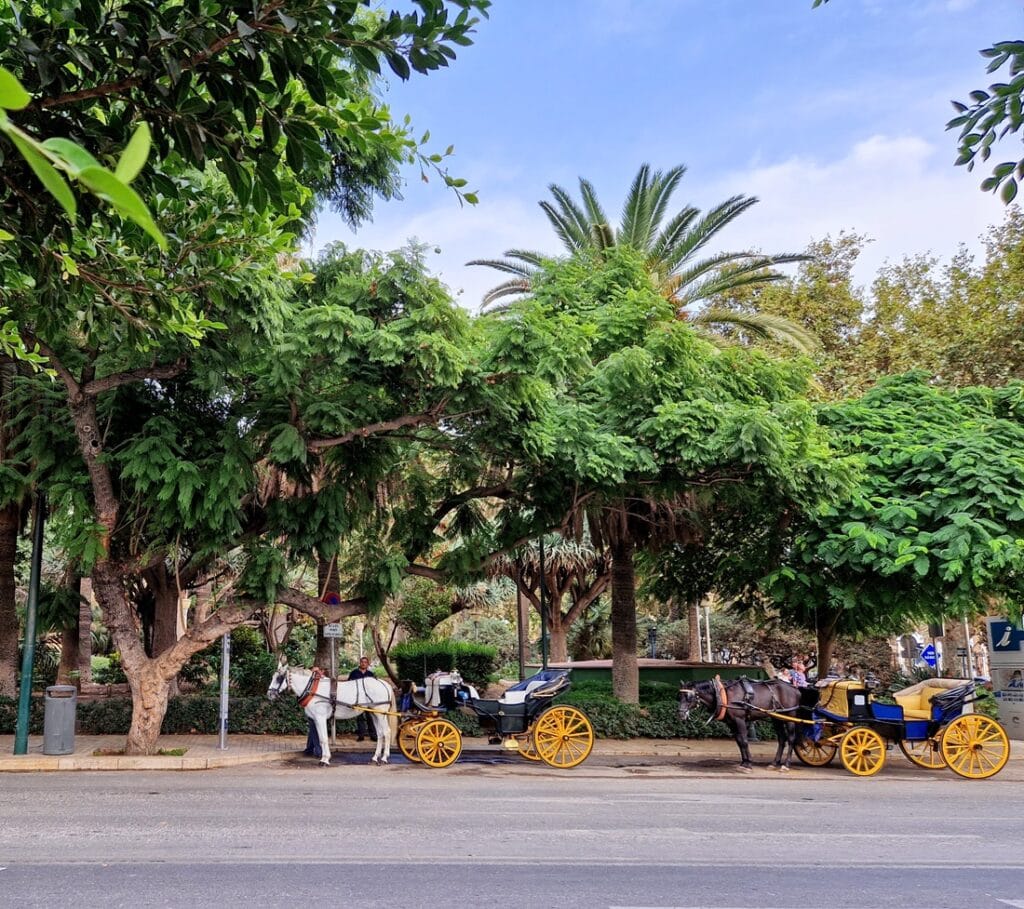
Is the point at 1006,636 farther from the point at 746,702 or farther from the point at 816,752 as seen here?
the point at 746,702

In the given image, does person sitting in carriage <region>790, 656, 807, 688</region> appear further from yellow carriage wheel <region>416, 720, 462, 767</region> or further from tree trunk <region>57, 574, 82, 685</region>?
tree trunk <region>57, 574, 82, 685</region>

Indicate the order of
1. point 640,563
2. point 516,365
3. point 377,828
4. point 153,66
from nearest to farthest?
point 153,66 → point 377,828 → point 516,365 → point 640,563

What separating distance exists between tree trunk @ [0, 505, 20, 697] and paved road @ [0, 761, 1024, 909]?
6123 millimetres

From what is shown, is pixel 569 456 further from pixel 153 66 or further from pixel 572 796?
pixel 153 66

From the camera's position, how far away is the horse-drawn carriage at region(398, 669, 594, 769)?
1519 centimetres

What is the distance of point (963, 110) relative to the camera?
423 cm

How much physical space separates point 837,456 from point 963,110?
554 inches

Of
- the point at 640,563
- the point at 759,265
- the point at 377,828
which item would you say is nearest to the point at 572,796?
the point at 377,828

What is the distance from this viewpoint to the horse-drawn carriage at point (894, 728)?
14750 mm

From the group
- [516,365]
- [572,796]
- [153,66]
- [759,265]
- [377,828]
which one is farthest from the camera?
[759,265]

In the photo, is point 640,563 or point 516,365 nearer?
point 516,365

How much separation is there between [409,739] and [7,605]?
31.5ft

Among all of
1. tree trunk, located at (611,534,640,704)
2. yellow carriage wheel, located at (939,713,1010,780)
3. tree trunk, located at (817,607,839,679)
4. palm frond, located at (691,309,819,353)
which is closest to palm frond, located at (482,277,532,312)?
palm frond, located at (691,309,819,353)

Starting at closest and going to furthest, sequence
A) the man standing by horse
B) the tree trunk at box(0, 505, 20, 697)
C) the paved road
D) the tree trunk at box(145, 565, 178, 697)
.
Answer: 1. the paved road
2. the man standing by horse
3. the tree trunk at box(0, 505, 20, 697)
4. the tree trunk at box(145, 565, 178, 697)
